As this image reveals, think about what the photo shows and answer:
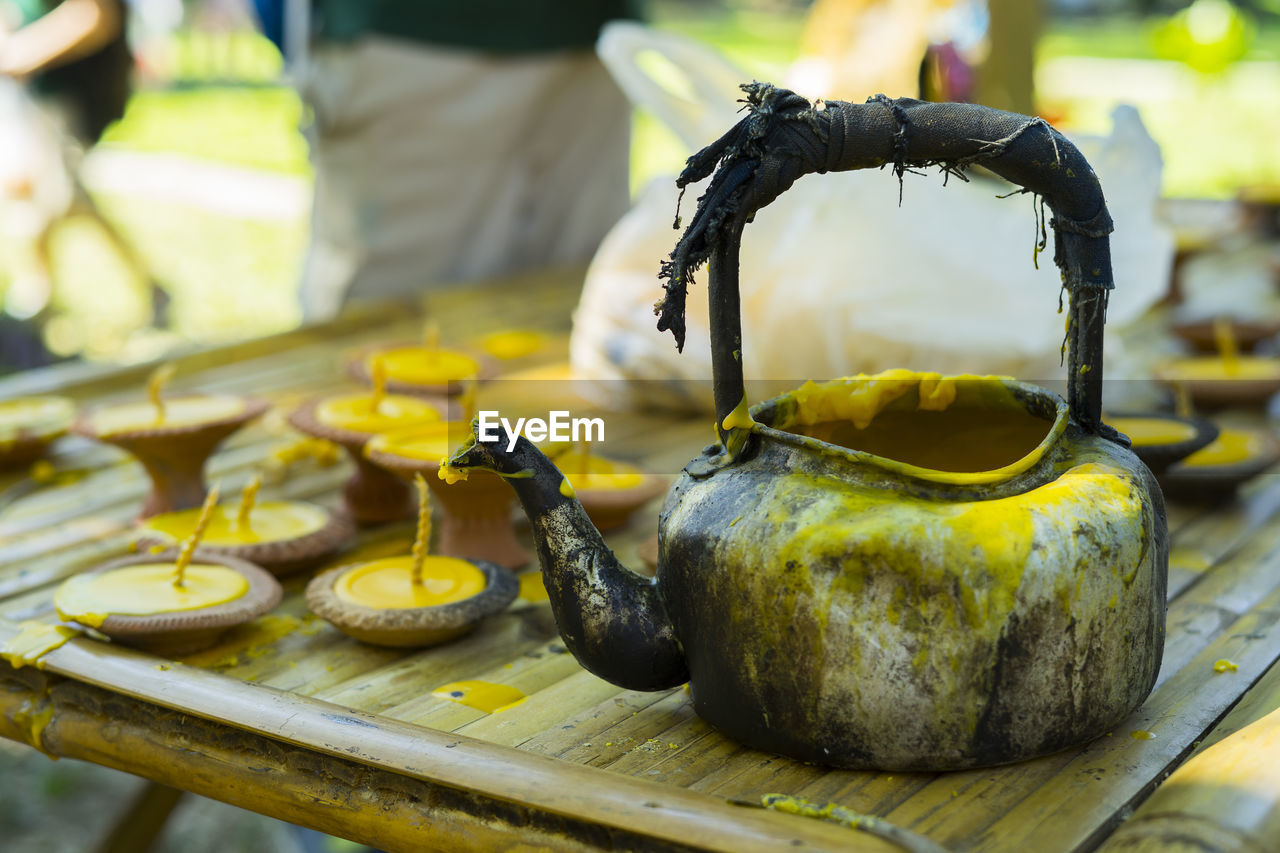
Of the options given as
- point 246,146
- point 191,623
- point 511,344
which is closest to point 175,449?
point 191,623

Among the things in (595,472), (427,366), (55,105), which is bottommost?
(595,472)

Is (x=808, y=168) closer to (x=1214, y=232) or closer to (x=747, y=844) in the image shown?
(x=747, y=844)

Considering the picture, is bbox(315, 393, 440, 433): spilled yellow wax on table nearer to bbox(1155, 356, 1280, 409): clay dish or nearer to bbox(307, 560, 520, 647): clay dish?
bbox(307, 560, 520, 647): clay dish

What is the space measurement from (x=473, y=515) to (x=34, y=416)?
38.1 inches

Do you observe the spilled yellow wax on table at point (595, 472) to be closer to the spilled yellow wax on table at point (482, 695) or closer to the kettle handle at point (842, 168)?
the spilled yellow wax on table at point (482, 695)

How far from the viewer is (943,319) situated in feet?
7.49

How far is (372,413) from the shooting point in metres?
1.88

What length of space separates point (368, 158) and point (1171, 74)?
8414mm

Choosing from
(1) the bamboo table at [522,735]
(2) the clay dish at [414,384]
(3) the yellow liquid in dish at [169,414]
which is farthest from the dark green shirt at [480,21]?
(1) the bamboo table at [522,735]

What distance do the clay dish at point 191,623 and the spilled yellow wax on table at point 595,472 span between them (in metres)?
0.43

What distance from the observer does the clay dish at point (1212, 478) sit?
1867 millimetres

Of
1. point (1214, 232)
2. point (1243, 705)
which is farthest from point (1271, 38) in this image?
point (1243, 705)

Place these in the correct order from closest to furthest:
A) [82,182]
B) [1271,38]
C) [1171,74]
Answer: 1. [82,182]
2. [1171,74]
3. [1271,38]

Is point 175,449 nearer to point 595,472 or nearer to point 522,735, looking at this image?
point 595,472
